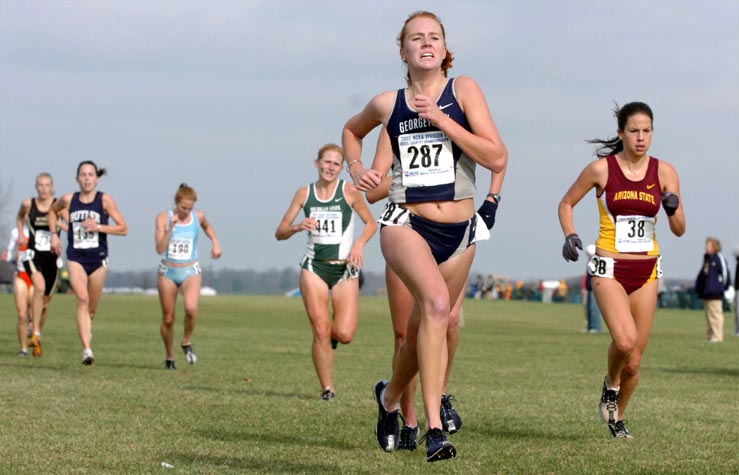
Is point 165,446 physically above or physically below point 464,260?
below

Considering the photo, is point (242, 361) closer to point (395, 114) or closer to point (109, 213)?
point (109, 213)

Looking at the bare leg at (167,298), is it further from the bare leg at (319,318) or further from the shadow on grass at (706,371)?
the shadow on grass at (706,371)

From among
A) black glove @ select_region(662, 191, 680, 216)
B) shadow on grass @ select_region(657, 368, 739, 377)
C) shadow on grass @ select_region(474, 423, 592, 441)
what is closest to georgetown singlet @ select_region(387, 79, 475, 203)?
black glove @ select_region(662, 191, 680, 216)

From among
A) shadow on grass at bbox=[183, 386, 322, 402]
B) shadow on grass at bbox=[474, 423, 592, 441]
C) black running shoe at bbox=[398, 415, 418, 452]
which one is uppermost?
black running shoe at bbox=[398, 415, 418, 452]

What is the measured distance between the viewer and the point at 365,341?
26.5 metres

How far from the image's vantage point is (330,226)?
12.9 metres

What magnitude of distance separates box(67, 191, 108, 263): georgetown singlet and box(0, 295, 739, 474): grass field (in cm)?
150

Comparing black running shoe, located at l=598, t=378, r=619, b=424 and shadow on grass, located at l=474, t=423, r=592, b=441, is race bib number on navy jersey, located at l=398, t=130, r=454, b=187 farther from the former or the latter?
black running shoe, located at l=598, t=378, r=619, b=424

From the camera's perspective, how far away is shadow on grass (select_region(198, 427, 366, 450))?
29.2 ft

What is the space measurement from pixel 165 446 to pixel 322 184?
4815 mm

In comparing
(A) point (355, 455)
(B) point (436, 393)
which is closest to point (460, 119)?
(B) point (436, 393)

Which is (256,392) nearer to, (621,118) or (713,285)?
(621,118)

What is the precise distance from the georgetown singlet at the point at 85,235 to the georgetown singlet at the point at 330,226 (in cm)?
452

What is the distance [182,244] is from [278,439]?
7705mm
